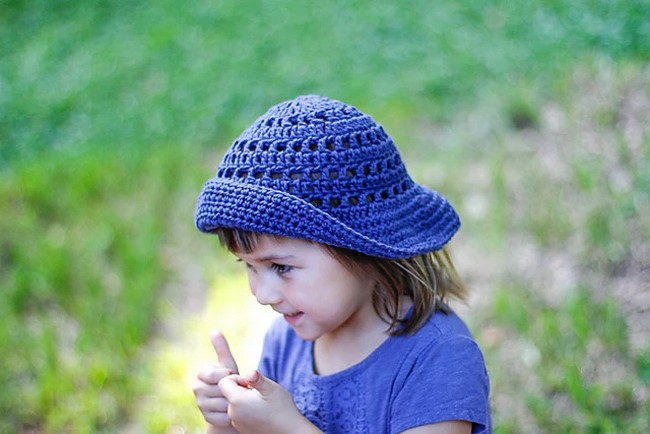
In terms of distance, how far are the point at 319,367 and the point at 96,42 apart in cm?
522

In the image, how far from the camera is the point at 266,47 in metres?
6.09

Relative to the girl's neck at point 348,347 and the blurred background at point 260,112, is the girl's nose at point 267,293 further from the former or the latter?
the blurred background at point 260,112

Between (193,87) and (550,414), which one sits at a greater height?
(193,87)

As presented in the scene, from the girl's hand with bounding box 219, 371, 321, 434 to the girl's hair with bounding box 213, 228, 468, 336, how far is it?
11.6 inches

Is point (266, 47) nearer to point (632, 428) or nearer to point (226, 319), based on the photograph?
point (226, 319)

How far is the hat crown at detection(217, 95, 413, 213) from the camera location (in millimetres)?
1740

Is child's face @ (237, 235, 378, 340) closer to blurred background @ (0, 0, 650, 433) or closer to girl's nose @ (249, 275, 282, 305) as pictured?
girl's nose @ (249, 275, 282, 305)

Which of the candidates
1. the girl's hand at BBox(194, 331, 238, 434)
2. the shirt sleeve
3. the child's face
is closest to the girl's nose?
the child's face

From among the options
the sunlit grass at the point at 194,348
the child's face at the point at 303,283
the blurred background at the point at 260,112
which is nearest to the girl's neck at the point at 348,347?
the child's face at the point at 303,283

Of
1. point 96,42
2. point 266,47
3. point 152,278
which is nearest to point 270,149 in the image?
point 152,278

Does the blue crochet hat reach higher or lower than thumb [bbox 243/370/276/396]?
higher

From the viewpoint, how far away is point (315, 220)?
1697mm

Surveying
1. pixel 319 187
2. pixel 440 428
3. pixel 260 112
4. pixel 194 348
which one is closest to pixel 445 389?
pixel 440 428

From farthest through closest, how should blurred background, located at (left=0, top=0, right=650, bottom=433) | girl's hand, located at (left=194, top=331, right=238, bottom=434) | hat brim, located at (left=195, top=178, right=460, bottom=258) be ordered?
blurred background, located at (left=0, top=0, right=650, bottom=433) → girl's hand, located at (left=194, top=331, right=238, bottom=434) → hat brim, located at (left=195, top=178, right=460, bottom=258)
